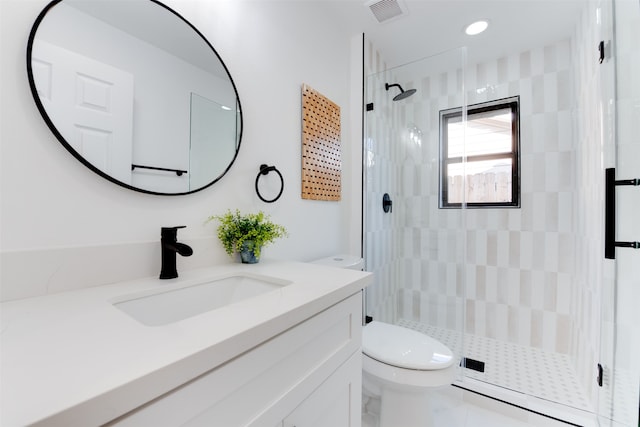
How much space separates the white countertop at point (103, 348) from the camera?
31 centimetres

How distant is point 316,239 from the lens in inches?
65.2

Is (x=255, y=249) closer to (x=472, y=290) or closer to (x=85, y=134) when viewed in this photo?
(x=85, y=134)

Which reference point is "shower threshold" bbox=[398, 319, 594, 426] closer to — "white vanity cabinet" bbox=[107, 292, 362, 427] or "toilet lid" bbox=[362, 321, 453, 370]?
"toilet lid" bbox=[362, 321, 453, 370]

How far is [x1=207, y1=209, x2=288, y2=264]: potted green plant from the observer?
1092mm

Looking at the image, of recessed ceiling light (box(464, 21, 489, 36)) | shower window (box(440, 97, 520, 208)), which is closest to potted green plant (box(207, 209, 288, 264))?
shower window (box(440, 97, 520, 208))

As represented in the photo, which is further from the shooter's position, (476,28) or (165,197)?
(476,28)

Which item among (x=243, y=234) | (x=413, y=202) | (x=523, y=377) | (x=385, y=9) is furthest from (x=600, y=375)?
(x=385, y=9)

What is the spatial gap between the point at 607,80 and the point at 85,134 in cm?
212

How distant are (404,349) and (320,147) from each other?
1193 millimetres

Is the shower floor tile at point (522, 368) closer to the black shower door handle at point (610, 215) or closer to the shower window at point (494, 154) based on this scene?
the black shower door handle at point (610, 215)

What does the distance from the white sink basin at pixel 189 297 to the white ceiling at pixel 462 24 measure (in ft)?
5.82

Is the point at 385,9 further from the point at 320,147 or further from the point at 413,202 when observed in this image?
the point at 413,202

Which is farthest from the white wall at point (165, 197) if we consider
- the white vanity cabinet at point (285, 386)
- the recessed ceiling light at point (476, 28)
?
the recessed ceiling light at point (476, 28)

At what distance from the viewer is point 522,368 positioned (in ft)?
6.20
